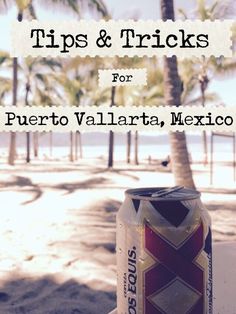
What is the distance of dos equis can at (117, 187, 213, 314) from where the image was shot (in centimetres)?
108

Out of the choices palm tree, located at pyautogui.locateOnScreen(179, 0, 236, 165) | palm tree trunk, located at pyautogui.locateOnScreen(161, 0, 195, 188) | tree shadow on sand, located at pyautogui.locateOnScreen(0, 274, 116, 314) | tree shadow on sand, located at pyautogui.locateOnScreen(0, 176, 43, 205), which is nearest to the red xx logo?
tree shadow on sand, located at pyautogui.locateOnScreen(0, 274, 116, 314)

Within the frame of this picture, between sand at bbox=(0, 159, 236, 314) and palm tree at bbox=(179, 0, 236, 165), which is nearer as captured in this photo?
sand at bbox=(0, 159, 236, 314)

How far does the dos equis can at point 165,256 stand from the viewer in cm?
108

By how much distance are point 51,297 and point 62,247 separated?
1550 mm

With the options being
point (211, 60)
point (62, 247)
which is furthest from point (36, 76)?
point (62, 247)

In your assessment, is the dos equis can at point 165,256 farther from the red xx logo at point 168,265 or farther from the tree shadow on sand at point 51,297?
the tree shadow on sand at point 51,297

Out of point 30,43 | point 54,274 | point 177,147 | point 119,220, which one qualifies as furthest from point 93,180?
point 119,220

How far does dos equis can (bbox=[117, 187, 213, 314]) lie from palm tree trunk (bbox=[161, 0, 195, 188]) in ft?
21.2

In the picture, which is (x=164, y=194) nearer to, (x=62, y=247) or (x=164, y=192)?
(x=164, y=192)

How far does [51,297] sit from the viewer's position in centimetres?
345

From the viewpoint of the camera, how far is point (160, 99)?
25156 mm

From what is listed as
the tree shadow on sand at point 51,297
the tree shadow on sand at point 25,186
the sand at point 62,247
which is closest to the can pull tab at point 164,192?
the sand at point 62,247

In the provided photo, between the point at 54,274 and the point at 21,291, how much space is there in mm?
468

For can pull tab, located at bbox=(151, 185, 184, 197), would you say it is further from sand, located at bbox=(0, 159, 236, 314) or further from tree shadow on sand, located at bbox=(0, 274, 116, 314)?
tree shadow on sand, located at bbox=(0, 274, 116, 314)
